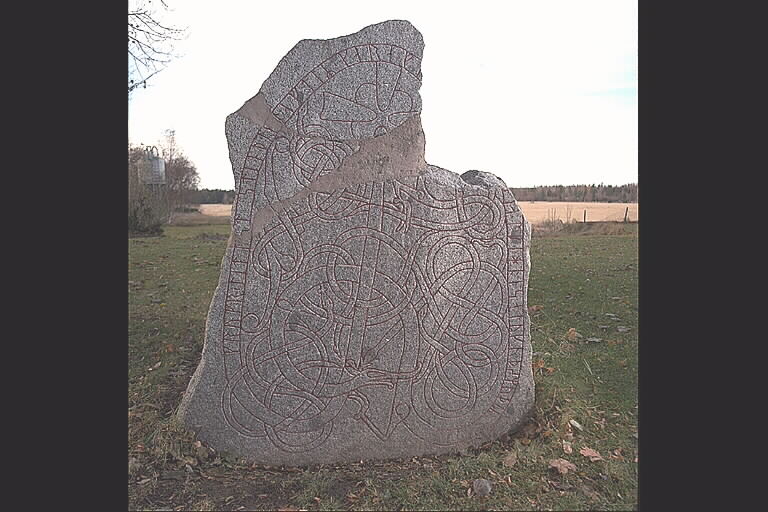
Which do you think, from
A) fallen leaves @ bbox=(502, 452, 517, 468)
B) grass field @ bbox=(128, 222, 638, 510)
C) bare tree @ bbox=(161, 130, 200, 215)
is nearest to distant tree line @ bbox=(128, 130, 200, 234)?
bare tree @ bbox=(161, 130, 200, 215)

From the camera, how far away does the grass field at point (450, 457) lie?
3184 mm

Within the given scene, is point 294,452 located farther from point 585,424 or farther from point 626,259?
point 626,259

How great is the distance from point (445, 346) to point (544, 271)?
484 centimetres

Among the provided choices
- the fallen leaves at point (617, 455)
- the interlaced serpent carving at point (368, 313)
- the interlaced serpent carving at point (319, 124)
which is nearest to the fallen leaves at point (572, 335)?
the fallen leaves at point (617, 455)

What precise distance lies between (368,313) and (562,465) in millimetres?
1203

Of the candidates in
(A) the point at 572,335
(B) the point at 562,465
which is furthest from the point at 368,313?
(A) the point at 572,335

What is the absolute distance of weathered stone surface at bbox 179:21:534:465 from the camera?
137 inches

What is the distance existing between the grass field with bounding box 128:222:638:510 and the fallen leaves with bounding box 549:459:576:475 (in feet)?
0.07

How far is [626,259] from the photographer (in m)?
9.02

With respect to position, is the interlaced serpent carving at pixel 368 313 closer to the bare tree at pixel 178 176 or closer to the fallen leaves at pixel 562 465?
the fallen leaves at pixel 562 465

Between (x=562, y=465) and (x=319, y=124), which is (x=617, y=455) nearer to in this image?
(x=562, y=465)

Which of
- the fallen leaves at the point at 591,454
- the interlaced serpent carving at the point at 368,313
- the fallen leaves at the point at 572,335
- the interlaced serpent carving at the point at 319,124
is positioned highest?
the interlaced serpent carving at the point at 319,124

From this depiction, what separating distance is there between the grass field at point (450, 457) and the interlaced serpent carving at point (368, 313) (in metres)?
0.25

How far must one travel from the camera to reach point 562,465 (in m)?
3.43
